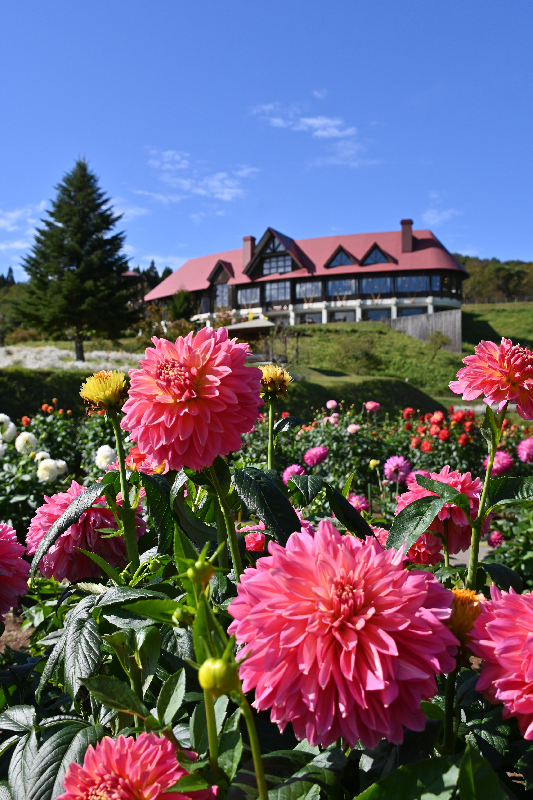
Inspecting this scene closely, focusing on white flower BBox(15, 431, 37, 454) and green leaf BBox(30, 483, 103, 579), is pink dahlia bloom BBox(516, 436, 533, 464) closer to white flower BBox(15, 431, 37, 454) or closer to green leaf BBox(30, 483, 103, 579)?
white flower BBox(15, 431, 37, 454)

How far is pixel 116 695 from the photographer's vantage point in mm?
631

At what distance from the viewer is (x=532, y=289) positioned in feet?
160

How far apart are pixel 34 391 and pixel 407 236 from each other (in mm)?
29490

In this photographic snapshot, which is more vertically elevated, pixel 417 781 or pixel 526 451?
pixel 417 781

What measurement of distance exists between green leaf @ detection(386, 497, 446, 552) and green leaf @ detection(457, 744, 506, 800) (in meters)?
0.44

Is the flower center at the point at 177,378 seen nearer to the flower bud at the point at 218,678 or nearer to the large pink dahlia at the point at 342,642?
the large pink dahlia at the point at 342,642

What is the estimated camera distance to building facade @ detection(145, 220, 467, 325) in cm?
3450

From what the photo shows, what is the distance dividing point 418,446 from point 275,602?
6.12 meters

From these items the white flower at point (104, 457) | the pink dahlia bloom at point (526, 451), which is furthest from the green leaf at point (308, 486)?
the pink dahlia bloom at point (526, 451)

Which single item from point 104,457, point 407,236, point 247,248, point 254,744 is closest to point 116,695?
point 254,744

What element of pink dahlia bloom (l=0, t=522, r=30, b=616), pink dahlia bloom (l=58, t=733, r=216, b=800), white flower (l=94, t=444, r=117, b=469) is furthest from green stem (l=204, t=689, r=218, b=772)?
white flower (l=94, t=444, r=117, b=469)

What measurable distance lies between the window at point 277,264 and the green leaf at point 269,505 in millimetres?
35817

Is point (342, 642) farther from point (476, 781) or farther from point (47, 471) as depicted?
point (47, 471)

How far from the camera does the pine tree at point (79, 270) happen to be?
22688mm
